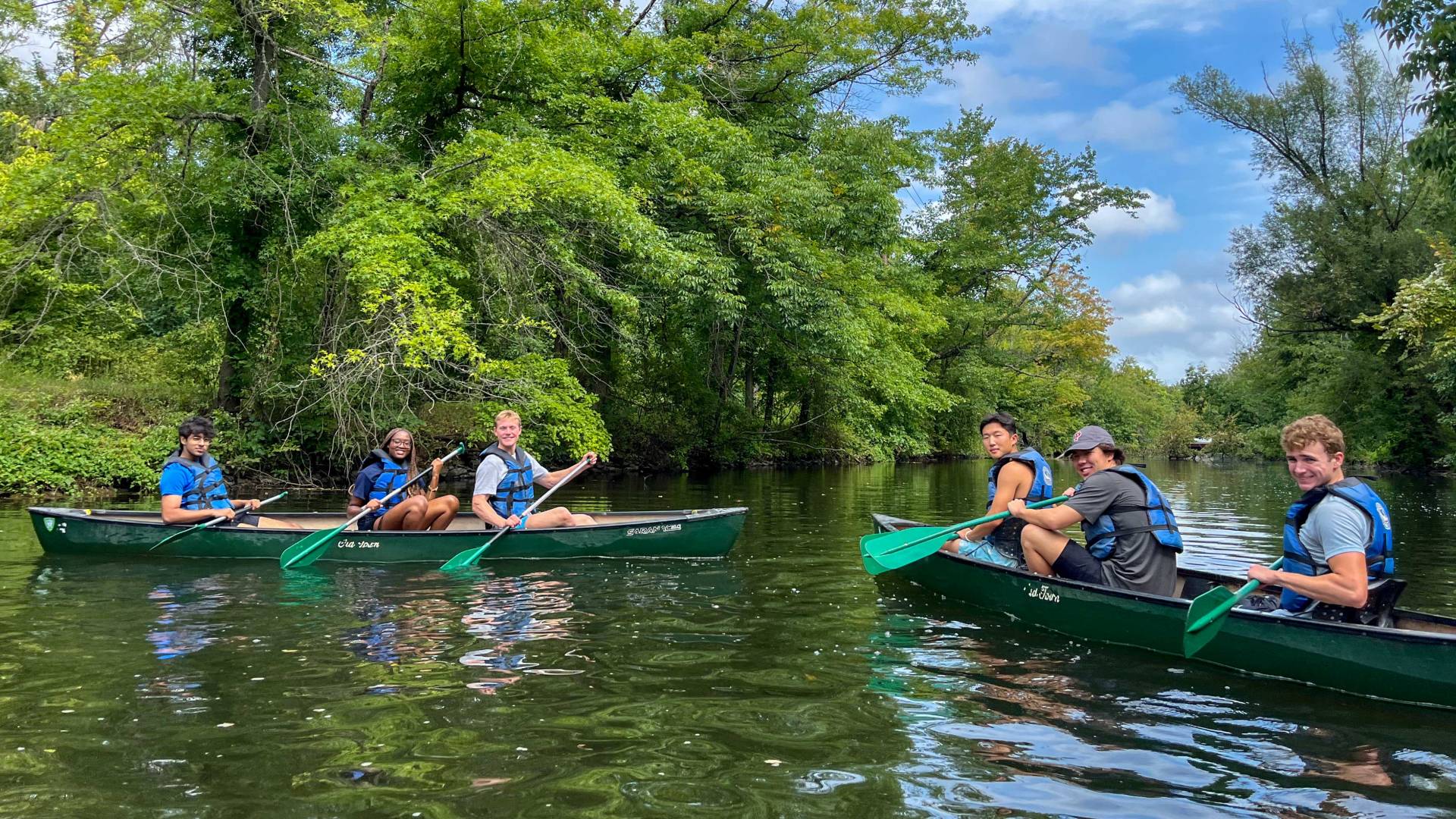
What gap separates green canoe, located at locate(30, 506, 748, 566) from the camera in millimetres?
9250

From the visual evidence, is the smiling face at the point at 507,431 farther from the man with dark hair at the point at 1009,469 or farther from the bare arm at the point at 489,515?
the man with dark hair at the point at 1009,469

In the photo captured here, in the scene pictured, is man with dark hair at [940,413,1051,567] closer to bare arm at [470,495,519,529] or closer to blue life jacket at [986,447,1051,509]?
blue life jacket at [986,447,1051,509]

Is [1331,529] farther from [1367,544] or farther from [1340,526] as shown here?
[1367,544]

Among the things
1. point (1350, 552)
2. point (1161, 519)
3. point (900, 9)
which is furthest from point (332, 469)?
point (900, 9)

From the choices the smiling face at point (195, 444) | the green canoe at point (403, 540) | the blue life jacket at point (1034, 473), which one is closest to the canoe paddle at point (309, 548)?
the green canoe at point (403, 540)

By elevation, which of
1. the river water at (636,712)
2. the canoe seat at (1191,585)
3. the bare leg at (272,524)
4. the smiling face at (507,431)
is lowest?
the river water at (636,712)

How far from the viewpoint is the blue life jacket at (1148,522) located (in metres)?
6.31

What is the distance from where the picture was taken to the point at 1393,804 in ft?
11.8

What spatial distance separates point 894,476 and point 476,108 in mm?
13257

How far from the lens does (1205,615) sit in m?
5.41

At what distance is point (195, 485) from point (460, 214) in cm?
707

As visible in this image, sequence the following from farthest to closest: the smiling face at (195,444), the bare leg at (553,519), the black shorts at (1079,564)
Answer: the bare leg at (553,519) < the smiling face at (195,444) < the black shorts at (1079,564)

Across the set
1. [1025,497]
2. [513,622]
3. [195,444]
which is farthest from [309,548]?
[1025,497]

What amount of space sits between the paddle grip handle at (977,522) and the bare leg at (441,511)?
14.9 ft
